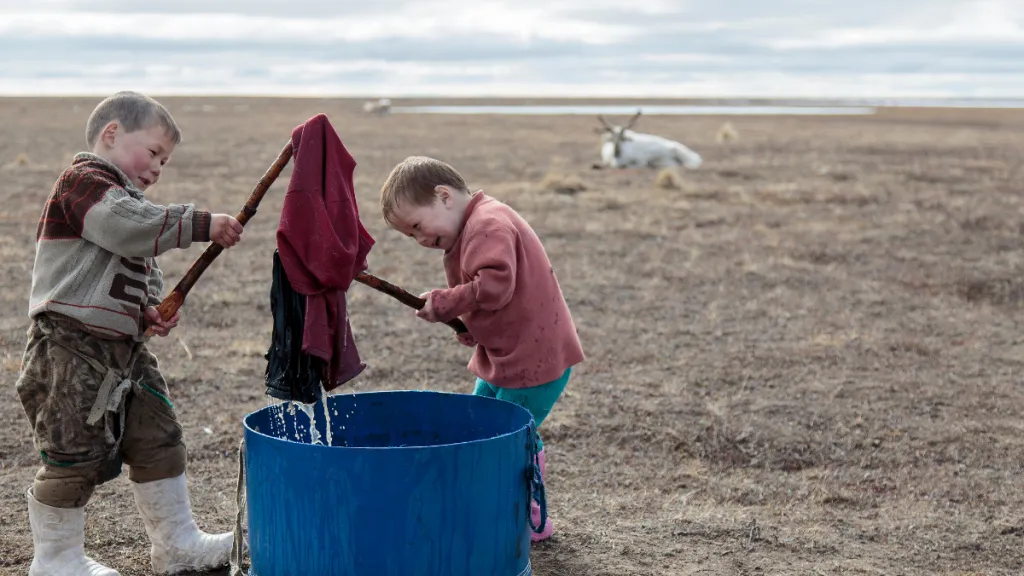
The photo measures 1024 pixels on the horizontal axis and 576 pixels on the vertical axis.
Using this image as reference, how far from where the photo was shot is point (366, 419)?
315 cm

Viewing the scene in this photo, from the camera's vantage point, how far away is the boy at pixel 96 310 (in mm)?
2713

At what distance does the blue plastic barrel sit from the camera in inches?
94.4

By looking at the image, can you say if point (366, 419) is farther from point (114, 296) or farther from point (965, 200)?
point (965, 200)

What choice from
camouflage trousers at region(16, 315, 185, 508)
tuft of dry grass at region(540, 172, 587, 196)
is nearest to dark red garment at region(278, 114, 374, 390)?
camouflage trousers at region(16, 315, 185, 508)

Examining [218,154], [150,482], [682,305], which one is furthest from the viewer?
[218,154]

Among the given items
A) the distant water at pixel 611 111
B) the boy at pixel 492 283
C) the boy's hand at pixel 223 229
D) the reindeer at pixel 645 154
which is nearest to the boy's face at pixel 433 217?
the boy at pixel 492 283

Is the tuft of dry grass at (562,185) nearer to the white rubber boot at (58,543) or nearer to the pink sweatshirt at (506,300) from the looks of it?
the pink sweatshirt at (506,300)

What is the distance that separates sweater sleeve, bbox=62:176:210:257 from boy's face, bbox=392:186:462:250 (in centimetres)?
55

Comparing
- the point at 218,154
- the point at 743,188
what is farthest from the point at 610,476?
the point at 218,154

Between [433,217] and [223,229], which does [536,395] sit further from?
[223,229]

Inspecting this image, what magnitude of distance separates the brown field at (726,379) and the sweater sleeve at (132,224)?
1.08m

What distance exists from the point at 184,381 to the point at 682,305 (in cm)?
341

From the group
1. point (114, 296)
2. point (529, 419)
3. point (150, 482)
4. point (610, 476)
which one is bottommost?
point (610, 476)

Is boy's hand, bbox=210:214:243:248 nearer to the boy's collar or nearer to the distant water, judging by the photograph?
the boy's collar
